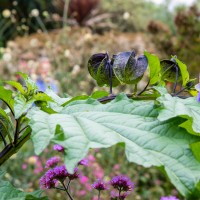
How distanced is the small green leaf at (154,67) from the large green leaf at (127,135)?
14 centimetres

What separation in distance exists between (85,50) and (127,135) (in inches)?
222

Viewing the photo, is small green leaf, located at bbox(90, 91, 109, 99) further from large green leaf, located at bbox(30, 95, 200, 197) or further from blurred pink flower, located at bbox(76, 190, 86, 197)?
blurred pink flower, located at bbox(76, 190, 86, 197)

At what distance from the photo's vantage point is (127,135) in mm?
655

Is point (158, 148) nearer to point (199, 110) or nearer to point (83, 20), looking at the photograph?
point (199, 110)

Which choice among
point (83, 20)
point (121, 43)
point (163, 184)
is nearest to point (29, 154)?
point (163, 184)

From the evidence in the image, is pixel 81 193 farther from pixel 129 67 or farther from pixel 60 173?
pixel 129 67

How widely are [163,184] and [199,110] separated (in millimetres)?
3825

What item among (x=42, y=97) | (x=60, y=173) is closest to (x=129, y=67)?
(x=42, y=97)

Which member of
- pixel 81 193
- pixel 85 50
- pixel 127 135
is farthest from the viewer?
pixel 85 50

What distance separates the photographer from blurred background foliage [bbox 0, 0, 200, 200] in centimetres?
400

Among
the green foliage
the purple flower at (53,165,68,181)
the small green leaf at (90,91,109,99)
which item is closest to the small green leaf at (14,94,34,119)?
the green foliage

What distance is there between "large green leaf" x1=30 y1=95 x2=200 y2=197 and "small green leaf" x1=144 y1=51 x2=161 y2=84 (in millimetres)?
137

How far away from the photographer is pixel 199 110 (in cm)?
73

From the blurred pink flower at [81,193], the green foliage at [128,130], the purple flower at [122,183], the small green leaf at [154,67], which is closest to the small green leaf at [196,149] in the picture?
the green foliage at [128,130]
